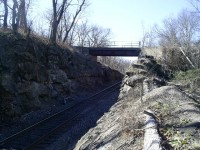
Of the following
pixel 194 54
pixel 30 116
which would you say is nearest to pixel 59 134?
pixel 30 116

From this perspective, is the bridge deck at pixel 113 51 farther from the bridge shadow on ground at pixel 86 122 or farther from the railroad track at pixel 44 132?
the railroad track at pixel 44 132

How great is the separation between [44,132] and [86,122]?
109 inches

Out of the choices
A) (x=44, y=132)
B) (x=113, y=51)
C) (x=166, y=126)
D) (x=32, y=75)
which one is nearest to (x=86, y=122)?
(x=44, y=132)

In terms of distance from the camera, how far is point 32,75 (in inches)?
848

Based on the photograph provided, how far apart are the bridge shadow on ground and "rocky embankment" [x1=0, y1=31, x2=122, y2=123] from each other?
3086 millimetres

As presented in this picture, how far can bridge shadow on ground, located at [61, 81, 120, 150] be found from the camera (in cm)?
1383

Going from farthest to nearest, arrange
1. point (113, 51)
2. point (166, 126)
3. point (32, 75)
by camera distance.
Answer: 1. point (113, 51)
2. point (32, 75)
3. point (166, 126)

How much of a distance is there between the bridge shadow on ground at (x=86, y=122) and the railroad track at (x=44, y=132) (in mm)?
370

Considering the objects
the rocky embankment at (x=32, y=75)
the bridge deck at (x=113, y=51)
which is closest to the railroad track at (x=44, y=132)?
the rocky embankment at (x=32, y=75)

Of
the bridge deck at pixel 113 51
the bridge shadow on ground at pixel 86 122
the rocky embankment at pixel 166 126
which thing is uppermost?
the bridge deck at pixel 113 51

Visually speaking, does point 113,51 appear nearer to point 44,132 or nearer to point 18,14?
point 18,14

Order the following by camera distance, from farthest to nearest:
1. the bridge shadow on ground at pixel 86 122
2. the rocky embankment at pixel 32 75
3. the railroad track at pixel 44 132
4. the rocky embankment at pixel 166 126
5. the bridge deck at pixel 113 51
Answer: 1. the bridge deck at pixel 113 51
2. the rocky embankment at pixel 32 75
3. the bridge shadow on ground at pixel 86 122
4. the railroad track at pixel 44 132
5. the rocky embankment at pixel 166 126

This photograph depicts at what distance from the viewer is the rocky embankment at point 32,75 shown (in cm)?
1845

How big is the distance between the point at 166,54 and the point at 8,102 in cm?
1211
